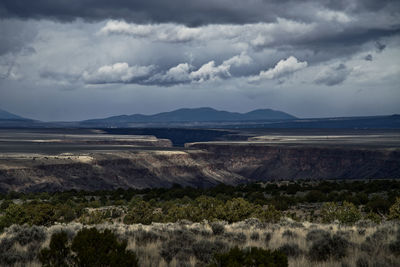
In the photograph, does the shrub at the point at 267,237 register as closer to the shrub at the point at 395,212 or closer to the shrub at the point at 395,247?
the shrub at the point at 395,247

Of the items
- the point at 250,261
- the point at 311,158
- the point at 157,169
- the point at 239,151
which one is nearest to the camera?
the point at 250,261

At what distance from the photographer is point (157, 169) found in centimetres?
12350

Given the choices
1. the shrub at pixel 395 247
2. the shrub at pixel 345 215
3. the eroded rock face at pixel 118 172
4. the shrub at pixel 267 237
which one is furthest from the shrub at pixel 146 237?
the eroded rock face at pixel 118 172

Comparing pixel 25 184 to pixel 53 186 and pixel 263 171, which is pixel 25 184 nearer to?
pixel 53 186

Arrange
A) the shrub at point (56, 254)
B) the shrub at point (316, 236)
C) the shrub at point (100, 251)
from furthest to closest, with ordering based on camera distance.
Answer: the shrub at point (316, 236)
the shrub at point (56, 254)
the shrub at point (100, 251)

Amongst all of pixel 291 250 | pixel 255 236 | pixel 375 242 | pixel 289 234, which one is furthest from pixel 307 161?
pixel 291 250

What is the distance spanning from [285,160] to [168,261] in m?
131

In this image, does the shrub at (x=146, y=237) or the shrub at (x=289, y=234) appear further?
the shrub at (x=289, y=234)

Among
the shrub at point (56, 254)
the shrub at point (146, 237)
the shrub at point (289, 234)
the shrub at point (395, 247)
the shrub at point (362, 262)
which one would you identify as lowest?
the shrub at point (289, 234)

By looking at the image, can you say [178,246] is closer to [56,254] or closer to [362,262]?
[56,254]

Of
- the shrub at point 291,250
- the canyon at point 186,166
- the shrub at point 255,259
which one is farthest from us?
the canyon at point 186,166

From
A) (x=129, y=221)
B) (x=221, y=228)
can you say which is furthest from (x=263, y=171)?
(x=221, y=228)

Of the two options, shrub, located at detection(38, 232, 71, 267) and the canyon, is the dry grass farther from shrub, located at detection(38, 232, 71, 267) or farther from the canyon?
the canyon

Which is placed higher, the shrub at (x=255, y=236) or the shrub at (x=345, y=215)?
the shrub at (x=255, y=236)
